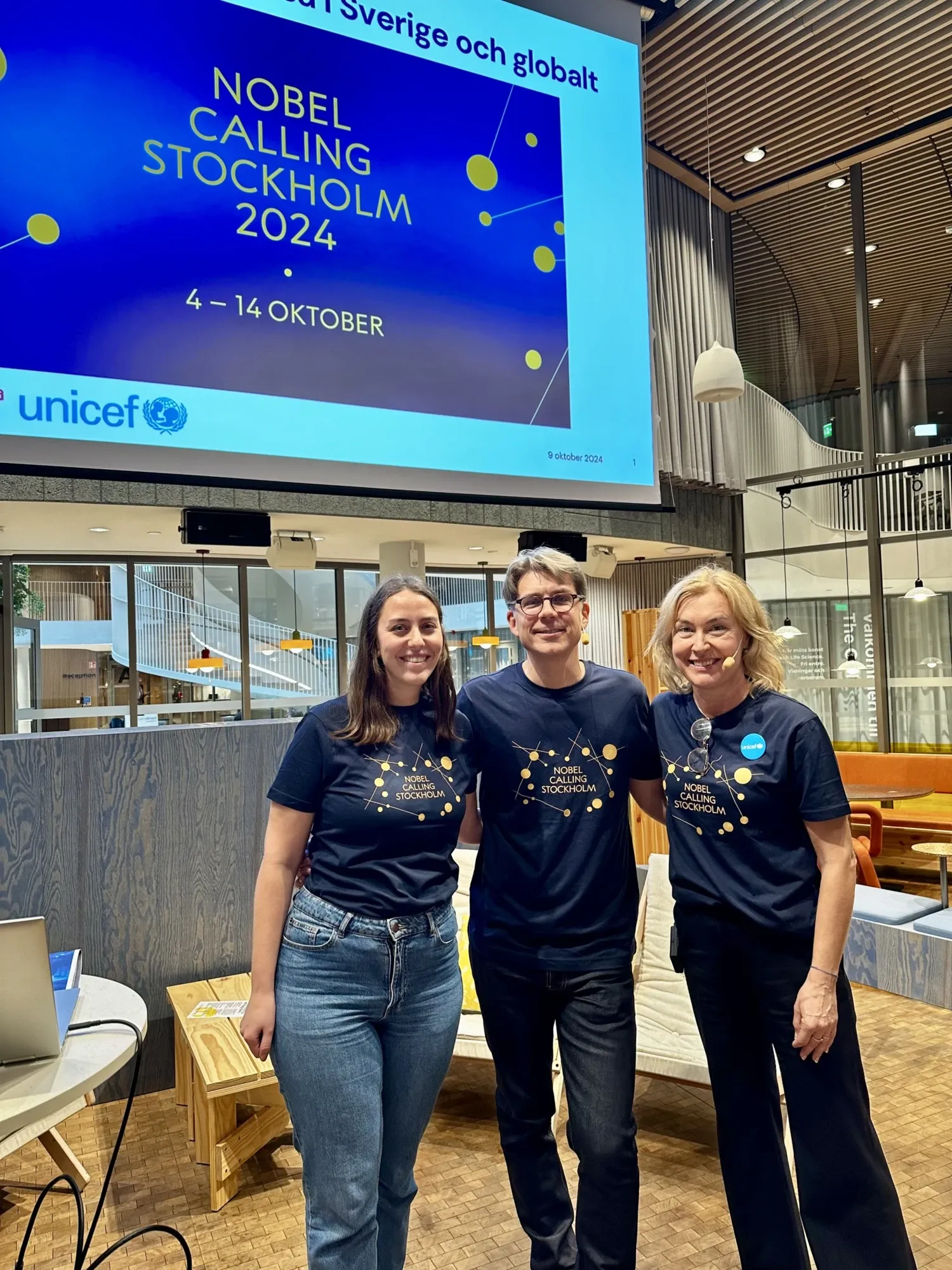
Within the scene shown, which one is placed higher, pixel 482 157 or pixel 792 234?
pixel 792 234

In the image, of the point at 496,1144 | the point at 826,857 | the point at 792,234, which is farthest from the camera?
the point at 792,234

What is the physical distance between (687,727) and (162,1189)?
2098mm

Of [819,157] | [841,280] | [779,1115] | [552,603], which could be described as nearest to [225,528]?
[552,603]

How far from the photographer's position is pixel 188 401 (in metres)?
2.96

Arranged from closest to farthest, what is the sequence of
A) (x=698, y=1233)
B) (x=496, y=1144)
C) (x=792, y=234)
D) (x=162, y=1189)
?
(x=698, y=1233)
(x=162, y=1189)
(x=496, y=1144)
(x=792, y=234)

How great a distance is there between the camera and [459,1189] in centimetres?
258

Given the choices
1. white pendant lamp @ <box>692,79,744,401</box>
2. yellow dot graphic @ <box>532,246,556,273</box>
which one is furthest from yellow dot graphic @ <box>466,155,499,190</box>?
white pendant lamp @ <box>692,79,744,401</box>

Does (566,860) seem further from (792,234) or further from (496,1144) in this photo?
(792,234)

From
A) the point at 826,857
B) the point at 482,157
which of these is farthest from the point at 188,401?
the point at 826,857

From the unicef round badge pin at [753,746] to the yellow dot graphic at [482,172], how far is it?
2.59 metres

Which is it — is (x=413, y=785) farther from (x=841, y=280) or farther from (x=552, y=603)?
(x=841, y=280)

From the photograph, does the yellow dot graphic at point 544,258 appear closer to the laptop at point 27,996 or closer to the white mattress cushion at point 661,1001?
the white mattress cushion at point 661,1001

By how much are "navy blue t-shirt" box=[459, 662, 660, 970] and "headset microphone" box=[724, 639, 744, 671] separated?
21cm

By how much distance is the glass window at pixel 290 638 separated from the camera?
905 cm
